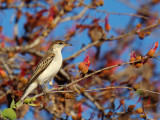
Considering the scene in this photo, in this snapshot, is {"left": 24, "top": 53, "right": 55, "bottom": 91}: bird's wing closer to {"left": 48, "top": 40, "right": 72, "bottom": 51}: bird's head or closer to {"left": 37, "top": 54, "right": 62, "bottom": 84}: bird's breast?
{"left": 37, "top": 54, "right": 62, "bottom": 84}: bird's breast

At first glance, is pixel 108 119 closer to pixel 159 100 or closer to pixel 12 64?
pixel 159 100

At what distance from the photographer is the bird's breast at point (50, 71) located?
566 cm

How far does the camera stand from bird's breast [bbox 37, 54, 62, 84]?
223 inches

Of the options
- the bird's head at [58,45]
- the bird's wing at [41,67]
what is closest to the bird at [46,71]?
the bird's wing at [41,67]

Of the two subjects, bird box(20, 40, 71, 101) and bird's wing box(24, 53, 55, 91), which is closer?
bird box(20, 40, 71, 101)

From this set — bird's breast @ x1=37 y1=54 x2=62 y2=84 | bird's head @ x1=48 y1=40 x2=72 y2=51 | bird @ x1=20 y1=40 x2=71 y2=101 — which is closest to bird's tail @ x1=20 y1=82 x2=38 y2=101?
bird @ x1=20 y1=40 x2=71 y2=101

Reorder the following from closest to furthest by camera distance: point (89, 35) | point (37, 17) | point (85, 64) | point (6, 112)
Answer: point (6, 112) → point (85, 64) → point (89, 35) → point (37, 17)

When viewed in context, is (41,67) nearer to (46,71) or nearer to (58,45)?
(46,71)

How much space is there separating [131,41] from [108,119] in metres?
6.50

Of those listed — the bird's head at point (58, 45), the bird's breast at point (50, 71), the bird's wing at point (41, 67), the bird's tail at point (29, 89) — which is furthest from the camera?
the bird's head at point (58, 45)

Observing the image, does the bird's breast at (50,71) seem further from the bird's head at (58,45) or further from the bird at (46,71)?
the bird's head at (58,45)

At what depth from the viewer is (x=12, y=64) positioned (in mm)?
7402

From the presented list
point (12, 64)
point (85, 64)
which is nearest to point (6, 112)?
point (85, 64)

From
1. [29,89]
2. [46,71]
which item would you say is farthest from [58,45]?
[29,89]
